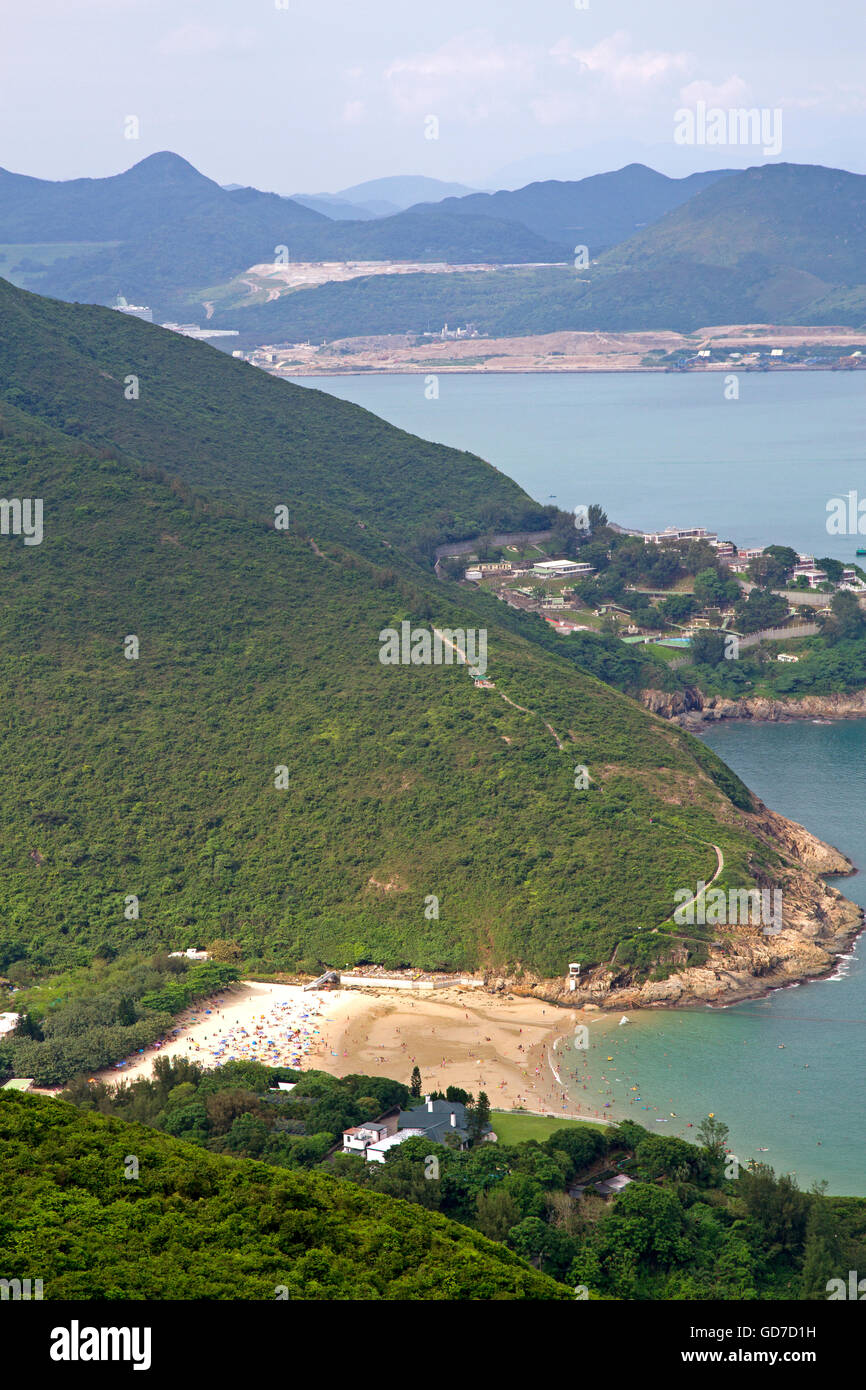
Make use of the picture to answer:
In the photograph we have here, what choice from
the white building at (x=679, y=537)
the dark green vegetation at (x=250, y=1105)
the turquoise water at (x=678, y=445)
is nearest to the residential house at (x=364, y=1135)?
the dark green vegetation at (x=250, y=1105)

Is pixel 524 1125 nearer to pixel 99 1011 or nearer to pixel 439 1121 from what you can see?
pixel 439 1121

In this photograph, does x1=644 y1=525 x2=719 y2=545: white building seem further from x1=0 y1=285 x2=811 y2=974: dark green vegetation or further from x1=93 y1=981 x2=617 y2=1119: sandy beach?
x1=93 y1=981 x2=617 y2=1119: sandy beach

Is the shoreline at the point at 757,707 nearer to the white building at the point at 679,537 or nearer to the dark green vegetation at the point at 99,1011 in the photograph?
the white building at the point at 679,537

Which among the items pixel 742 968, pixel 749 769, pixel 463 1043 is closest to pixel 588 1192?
pixel 463 1043

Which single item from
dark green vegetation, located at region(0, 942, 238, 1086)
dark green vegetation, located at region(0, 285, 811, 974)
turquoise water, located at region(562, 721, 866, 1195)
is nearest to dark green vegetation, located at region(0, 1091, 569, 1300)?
dark green vegetation, located at region(0, 942, 238, 1086)

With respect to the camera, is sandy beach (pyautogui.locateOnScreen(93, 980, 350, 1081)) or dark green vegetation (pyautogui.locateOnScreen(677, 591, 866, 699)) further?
dark green vegetation (pyautogui.locateOnScreen(677, 591, 866, 699))

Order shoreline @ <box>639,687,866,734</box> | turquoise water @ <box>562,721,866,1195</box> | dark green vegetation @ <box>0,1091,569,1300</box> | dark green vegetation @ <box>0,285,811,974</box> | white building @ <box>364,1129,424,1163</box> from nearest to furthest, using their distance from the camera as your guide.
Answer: dark green vegetation @ <box>0,1091,569,1300</box>
white building @ <box>364,1129,424,1163</box>
turquoise water @ <box>562,721,866,1195</box>
dark green vegetation @ <box>0,285,811,974</box>
shoreline @ <box>639,687,866,734</box>
